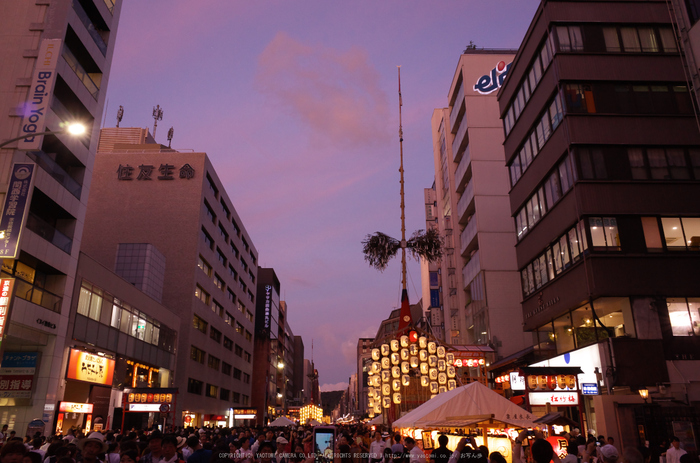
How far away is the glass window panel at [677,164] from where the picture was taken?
27562 mm

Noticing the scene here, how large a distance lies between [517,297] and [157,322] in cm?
3032

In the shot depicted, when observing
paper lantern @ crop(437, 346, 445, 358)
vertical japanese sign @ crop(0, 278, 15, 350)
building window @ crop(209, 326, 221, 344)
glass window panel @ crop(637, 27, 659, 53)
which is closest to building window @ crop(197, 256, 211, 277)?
building window @ crop(209, 326, 221, 344)

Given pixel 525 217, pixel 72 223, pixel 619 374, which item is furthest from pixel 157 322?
pixel 619 374

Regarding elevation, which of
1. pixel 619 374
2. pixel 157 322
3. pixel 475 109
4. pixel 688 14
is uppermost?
pixel 475 109

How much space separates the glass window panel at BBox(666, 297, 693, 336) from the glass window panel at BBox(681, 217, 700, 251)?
305cm

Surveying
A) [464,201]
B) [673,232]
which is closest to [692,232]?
[673,232]

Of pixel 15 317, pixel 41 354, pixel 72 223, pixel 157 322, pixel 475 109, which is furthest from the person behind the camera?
pixel 475 109

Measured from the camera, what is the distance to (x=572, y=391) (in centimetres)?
2302

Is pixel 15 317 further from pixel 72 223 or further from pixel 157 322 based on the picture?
pixel 157 322

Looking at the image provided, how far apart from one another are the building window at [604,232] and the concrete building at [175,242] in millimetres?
34747

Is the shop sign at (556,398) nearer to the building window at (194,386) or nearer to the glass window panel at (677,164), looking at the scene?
the glass window panel at (677,164)

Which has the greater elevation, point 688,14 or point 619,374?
point 688,14

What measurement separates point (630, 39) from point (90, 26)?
33019 mm

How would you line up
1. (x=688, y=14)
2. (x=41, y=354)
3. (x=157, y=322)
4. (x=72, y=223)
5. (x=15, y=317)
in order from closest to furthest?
(x=688, y=14) → (x=15, y=317) → (x=41, y=354) → (x=72, y=223) → (x=157, y=322)
